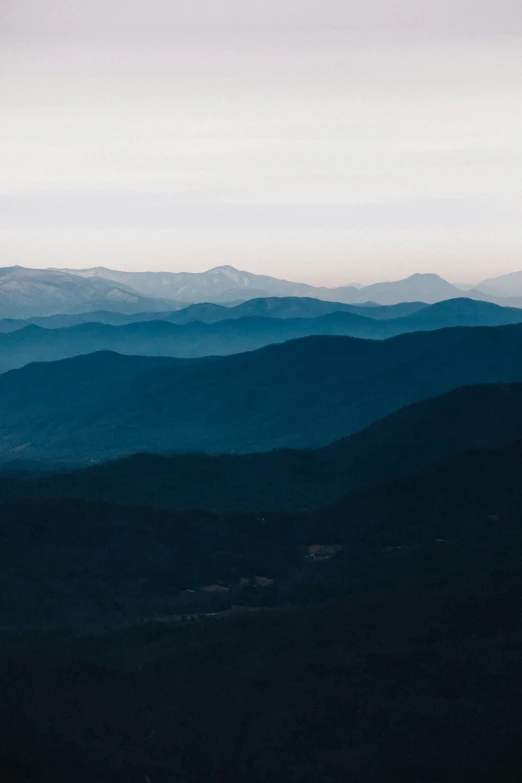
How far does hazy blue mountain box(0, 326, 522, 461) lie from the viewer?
120m

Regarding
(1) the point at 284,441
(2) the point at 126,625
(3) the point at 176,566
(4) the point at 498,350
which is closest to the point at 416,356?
(4) the point at 498,350

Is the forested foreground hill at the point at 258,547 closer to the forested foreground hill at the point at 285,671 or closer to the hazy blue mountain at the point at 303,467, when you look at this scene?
the forested foreground hill at the point at 285,671

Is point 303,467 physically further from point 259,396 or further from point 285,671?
point 259,396

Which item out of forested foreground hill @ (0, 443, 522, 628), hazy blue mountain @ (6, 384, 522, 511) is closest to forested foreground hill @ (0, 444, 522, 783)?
forested foreground hill @ (0, 443, 522, 628)

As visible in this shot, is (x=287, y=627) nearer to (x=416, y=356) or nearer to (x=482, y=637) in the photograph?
(x=482, y=637)

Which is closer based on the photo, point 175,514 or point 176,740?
point 176,740

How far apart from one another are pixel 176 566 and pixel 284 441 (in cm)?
5857

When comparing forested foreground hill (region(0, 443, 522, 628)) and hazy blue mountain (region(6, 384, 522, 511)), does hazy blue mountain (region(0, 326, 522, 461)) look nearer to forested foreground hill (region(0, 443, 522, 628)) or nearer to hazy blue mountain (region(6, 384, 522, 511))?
hazy blue mountain (region(6, 384, 522, 511))

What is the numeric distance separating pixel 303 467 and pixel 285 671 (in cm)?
4663

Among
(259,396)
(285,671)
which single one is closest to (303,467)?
(285,671)

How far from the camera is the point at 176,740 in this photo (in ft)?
103

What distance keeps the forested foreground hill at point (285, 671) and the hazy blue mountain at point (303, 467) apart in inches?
636

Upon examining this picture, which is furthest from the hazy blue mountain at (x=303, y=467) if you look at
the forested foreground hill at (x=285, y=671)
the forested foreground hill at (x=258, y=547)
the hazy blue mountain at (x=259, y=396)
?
the hazy blue mountain at (x=259, y=396)

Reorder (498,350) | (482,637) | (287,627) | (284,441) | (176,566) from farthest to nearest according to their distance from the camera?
(498,350)
(284,441)
(176,566)
(287,627)
(482,637)
